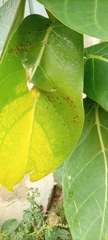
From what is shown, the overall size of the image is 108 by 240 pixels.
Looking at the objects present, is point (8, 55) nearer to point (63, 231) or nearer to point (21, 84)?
point (21, 84)

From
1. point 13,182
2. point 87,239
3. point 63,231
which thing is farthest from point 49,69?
point 63,231

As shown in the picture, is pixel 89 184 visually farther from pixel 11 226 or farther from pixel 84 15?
pixel 11 226

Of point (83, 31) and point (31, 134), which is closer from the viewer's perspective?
point (83, 31)

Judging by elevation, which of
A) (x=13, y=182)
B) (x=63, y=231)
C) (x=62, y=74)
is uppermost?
(x=62, y=74)

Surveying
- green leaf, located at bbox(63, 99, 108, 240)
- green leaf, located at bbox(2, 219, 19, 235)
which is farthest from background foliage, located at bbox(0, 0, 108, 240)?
green leaf, located at bbox(2, 219, 19, 235)

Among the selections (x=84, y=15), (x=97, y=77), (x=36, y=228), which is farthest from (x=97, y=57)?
(x=36, y=228)
